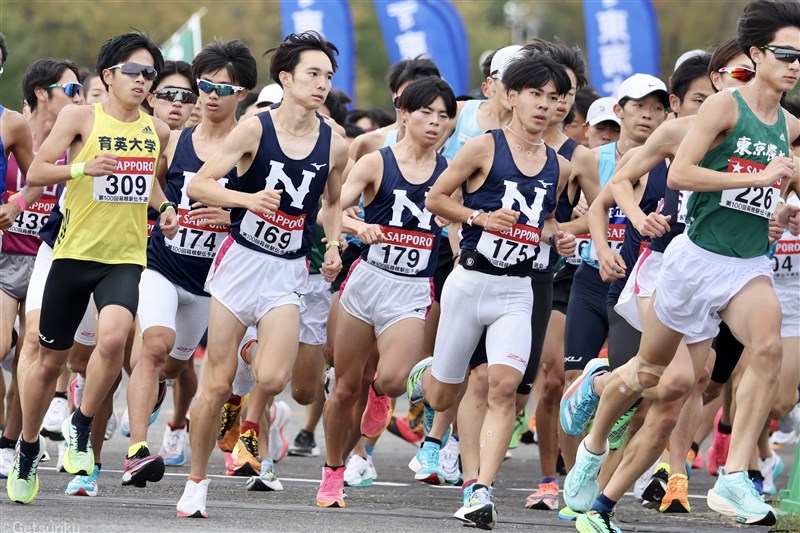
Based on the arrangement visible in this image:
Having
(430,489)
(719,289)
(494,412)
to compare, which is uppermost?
(719,289)

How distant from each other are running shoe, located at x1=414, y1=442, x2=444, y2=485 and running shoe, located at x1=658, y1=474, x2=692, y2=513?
1708 millimetres

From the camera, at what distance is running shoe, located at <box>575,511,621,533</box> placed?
25.5 ft

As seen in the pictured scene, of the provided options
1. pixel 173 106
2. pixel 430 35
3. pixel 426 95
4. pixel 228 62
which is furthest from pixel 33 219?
pixel 430 35

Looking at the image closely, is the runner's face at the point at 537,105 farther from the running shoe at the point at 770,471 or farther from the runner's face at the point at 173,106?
the running shoe at the point at 770,471

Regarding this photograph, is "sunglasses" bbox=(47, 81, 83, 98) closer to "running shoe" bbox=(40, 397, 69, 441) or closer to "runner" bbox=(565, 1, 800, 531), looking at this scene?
"running shoe" bbox=(40, 397, 69, 441)

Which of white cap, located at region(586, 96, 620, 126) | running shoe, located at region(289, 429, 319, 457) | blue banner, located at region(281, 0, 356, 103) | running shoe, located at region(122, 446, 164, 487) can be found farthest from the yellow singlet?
blue banner, located at region(281, 0, 356, 103)

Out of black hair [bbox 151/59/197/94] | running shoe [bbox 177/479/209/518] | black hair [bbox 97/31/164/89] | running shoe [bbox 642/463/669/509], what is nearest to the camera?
running shoe [bbox 177/479/209/518]

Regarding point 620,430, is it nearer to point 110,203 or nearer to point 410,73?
point 110,203

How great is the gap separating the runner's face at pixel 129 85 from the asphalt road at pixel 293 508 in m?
2.32

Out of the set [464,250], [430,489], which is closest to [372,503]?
[430,489]

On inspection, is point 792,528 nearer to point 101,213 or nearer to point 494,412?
point 494,412

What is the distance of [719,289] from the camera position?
7.53 m

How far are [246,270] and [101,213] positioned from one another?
96cm

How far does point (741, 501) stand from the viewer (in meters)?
7.22
